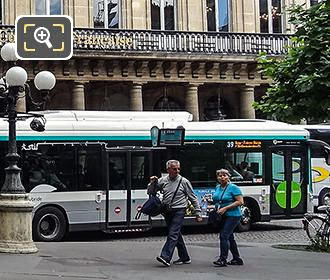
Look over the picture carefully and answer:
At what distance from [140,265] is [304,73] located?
17.7 ft

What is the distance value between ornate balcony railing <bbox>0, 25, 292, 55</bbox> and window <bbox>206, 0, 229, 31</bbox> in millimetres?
1536

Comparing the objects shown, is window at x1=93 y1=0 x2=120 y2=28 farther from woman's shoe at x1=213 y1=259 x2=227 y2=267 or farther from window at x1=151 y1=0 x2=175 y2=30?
woman's shoe at x1=213 y1=259 x2=227 y2=267

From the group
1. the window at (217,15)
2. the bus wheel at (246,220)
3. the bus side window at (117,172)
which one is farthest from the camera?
the window at (217,15)

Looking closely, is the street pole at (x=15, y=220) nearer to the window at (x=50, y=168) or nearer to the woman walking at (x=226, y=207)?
the woman walking at (x=226, y=207)

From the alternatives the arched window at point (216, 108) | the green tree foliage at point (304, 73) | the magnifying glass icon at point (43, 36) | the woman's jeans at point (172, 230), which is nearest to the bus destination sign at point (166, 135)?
the green tree foliage at point (304, 73)

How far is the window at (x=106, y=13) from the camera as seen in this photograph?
97.6ft

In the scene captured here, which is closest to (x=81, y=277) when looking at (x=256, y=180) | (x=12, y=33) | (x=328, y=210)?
(x=328, y=210)

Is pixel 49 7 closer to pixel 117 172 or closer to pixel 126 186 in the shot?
pixel 117 172

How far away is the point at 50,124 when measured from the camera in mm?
17328

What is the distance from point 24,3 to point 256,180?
1411 centimetres

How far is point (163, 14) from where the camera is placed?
30609 millimetres

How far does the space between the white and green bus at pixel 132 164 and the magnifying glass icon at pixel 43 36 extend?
24.5 ft

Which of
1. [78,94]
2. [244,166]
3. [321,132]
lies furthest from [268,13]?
[244,166]

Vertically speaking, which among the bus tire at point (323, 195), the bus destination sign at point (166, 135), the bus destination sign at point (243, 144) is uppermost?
the bus destination sign at point (166, 135)
